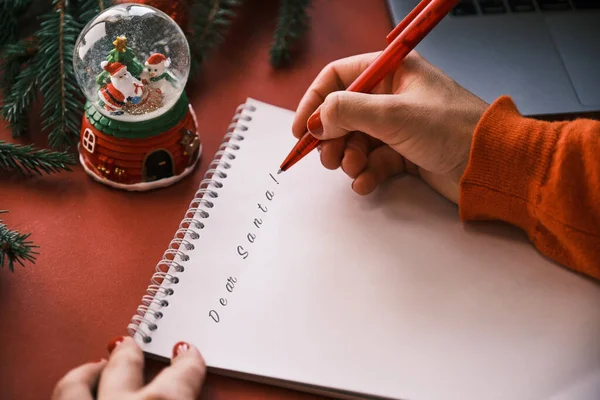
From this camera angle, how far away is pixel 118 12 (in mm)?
642

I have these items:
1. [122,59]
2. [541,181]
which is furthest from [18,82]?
[541,181]

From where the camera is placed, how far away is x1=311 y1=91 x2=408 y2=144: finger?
0.61m

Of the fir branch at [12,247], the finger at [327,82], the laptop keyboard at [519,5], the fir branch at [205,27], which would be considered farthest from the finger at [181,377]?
Answer: the laptop keyboard at [519,5]

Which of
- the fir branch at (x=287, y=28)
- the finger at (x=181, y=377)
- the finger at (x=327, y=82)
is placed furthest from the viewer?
the fir branch at (x=287, y=28)

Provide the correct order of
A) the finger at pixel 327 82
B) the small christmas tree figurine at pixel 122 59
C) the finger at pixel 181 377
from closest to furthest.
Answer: the finger at pixel 181 377 → the small christmas tree figurine at pixel 122 59 → the finger at pixel 327 82

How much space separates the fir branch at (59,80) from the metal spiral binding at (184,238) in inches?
6.5

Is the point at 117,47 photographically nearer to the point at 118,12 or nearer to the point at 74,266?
the point at 118,12

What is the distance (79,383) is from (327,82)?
0.41 meters

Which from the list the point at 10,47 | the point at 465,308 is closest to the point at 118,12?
the point at 10,47

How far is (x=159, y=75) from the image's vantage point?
2.09 feet

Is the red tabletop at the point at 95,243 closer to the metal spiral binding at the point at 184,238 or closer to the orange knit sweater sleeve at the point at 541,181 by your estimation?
the metal spiral binding at the point at 184,238

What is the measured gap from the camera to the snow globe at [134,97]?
0.62m

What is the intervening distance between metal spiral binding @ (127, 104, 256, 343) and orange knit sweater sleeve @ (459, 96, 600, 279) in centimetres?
26

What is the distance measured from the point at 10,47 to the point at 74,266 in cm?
30
